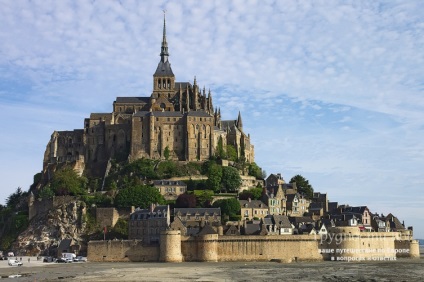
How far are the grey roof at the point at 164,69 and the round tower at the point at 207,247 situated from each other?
47.0 meters

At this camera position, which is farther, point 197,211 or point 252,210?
point 252,210

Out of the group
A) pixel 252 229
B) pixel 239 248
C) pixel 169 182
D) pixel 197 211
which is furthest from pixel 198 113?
pixel 239 248

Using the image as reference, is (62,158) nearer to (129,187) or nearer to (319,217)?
(129,187)

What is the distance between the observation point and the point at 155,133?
104 metres

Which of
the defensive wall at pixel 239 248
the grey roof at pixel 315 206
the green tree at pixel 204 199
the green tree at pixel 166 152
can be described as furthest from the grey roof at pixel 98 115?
the grey roof at pixel 315 206

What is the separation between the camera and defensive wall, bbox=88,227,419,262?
77.5 metres

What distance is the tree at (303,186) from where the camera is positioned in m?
107

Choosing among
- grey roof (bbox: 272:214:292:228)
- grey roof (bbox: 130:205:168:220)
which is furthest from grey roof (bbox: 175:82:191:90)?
grey roof (bbox: 272:214:292:228)

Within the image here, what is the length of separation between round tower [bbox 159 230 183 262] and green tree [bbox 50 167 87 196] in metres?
24.8

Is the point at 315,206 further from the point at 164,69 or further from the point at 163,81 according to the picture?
the point at 164,69

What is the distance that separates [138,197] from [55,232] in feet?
43.0

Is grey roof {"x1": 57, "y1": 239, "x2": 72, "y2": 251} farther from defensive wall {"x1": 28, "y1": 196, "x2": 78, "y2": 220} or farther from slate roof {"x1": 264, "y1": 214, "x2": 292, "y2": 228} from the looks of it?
slate roof {"x1": 264, "y1": 214, "x2": 292, "y2": 228}

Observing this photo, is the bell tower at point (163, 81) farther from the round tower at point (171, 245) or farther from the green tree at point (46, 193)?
the round tower at point (171, 245)

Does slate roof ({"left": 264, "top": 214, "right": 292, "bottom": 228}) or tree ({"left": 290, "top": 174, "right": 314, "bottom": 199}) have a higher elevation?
tree ({"left": 290, "top": 174, "right": 314, "bottom": 199})
